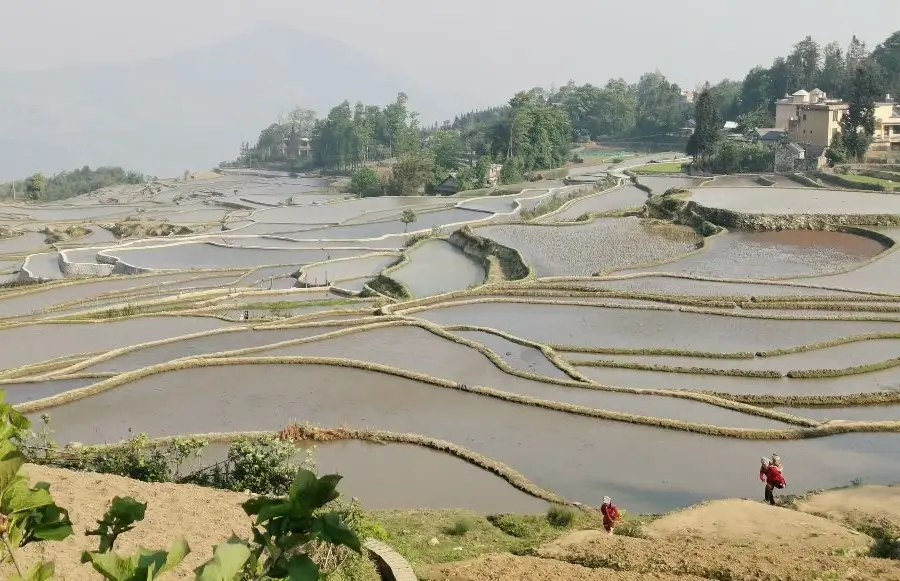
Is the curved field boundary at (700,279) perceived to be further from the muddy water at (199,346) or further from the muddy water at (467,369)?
the muddy water at (199,346)

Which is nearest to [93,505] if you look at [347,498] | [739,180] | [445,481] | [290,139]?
[347,498]

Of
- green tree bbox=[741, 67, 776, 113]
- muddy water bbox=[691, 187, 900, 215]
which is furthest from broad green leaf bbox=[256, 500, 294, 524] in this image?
green tree bbox=[741, 67, 776, 113]

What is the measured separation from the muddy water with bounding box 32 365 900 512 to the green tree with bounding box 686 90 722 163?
40867 millimetres

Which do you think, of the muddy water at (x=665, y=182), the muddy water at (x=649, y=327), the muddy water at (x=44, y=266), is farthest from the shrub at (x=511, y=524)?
the muddy water at (x=665, y=182)

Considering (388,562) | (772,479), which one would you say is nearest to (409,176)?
(772,479)

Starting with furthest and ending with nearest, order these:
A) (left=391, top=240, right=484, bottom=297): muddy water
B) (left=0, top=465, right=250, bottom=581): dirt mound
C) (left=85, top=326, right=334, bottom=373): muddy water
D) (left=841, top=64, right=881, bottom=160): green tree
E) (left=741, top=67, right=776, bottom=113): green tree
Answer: (left=741, top=67, right=776, bottom=113): green tree
(left=841, top=64, right=881, bottom=160): green tree
(left=391, top=240, right=484, bottom=297): muddy water
(left=85, top=326, right=334, bottom=373): muddy water
(left=0, top=465, right=250, bottom=581): dirt mound

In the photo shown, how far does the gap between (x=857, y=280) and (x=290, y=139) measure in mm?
83204

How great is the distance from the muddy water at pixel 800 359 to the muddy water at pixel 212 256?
59.8 ft

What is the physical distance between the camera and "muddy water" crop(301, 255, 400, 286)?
89.9ft

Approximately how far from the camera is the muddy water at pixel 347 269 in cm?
2741

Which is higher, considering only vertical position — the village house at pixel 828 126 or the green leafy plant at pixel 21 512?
the village house at pixel 828 126

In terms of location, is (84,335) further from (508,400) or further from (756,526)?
(756,526)

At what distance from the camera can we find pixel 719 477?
10.1m

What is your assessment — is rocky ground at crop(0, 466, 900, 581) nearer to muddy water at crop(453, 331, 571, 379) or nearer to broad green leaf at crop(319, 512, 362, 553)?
broad green leaf at crop(319, 512, 362, 553)
